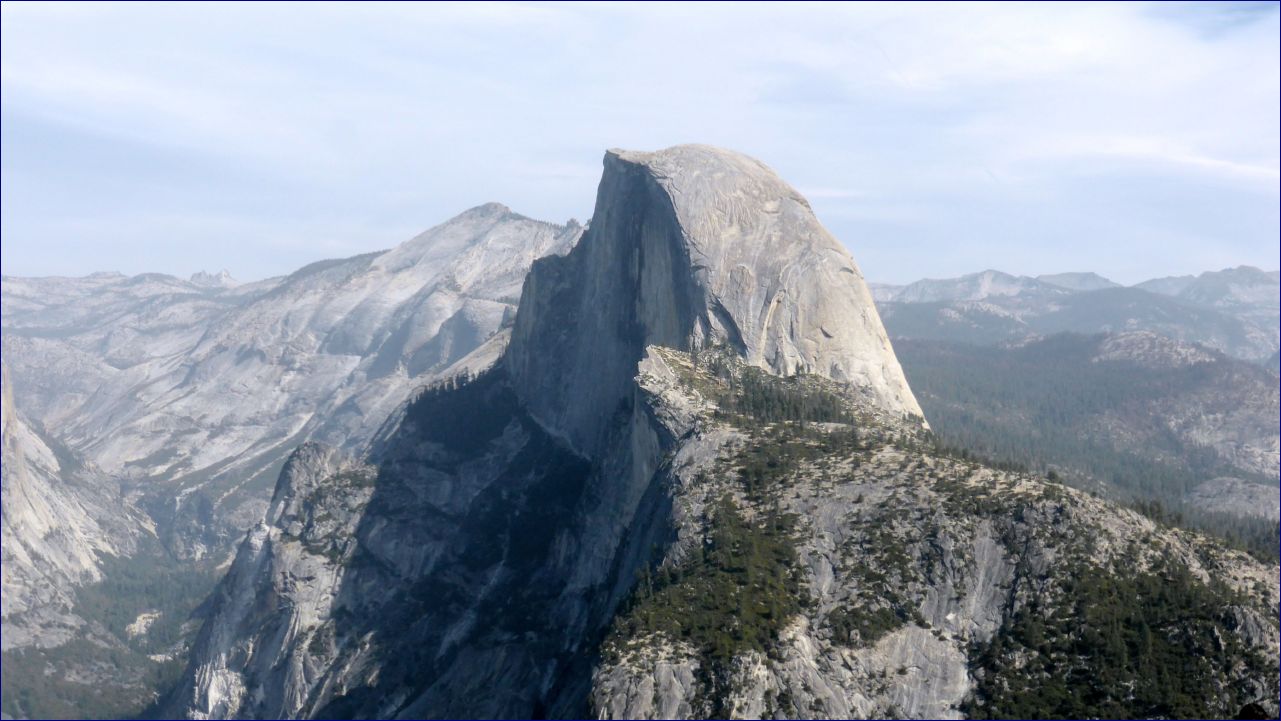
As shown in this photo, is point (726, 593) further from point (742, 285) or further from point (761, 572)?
point (742, 285)

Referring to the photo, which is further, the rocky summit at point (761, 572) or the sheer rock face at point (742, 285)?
the sheer rock face at point (742, 285)

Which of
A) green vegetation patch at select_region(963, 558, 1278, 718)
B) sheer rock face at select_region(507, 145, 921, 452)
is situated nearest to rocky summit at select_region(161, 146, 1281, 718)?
green vegetation patch at select_region(963, 558, 1278, 718)

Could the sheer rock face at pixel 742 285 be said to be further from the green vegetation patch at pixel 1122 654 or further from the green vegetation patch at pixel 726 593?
the green vegetation patch at pixel 1122 654

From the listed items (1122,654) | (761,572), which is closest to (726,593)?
(761,572)

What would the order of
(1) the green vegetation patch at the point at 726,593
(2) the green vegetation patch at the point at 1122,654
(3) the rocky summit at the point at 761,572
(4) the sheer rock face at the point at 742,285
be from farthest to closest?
(4) the sheer rock face at the point at 742,285
(1) the green vegetation patch at the point at 726,593
(3) the rocky summit at the point at 761,572
(2) the green vegetation patch at the point at 1122,654

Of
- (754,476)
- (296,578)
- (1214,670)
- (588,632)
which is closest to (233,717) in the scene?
(296,578)

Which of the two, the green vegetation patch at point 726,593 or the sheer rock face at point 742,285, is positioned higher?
the sheer rock face at point 742,285

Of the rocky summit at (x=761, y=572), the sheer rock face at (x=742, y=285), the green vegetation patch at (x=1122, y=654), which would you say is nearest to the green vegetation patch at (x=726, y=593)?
the rocky summit at (x=761, y=572)

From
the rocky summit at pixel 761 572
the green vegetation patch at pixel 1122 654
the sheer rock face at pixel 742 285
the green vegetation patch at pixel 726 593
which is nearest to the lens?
the green vegetation patch at pixel 1122 654
